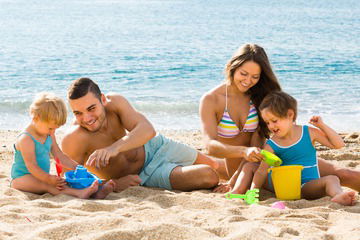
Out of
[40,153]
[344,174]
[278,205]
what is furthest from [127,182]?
[344,174]

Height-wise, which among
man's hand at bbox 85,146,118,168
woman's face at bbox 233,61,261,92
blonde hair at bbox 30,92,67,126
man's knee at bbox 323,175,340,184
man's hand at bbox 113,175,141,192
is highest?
woman's face at bbox 233,61,261,92

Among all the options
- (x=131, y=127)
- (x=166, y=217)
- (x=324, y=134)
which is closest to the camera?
(x=166, y=217)

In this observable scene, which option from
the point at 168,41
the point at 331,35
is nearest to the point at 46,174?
the point at 168,41

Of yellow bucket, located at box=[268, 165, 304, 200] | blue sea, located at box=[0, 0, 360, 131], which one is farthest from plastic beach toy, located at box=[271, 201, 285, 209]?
blue sea, located at box=[0, 0, 360, 131]

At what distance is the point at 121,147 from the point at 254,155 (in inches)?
41.1

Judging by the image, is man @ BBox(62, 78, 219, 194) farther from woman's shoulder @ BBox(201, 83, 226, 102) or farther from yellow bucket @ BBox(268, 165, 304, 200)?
yellow bucket @ BBox(268, 165, 304, 200)

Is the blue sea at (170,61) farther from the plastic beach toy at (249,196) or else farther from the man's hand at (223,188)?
the plastic beach toy at (249,196)

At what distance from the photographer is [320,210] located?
3.44 m

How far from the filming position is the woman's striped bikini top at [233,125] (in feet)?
14.3

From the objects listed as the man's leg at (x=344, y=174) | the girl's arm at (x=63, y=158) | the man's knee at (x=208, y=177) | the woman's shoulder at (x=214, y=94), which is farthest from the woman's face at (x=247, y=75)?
the girl's arm at (x=63, y=158)

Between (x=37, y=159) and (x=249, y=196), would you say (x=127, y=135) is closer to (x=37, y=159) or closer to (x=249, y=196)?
(x=37, y=159)

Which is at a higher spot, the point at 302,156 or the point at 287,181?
the point at 302,156

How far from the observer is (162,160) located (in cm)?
450

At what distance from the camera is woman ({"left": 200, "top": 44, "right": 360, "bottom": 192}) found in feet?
13.6
